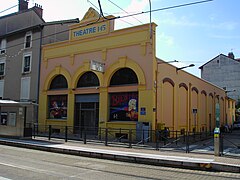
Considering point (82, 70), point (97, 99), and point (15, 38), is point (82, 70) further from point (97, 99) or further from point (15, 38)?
point (15, 38)

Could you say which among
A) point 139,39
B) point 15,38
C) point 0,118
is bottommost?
point 0,118

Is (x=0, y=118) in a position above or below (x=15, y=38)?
below

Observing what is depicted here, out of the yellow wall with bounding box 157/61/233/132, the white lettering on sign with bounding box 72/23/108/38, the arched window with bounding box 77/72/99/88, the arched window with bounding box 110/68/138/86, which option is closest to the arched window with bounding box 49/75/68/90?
the arched window with bounding box 77/72/99/88

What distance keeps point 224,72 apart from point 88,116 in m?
42.2

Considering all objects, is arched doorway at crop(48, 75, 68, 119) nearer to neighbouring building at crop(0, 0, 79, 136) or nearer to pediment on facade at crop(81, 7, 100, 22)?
neighbouring building at crop(0, 0, 79, 136)

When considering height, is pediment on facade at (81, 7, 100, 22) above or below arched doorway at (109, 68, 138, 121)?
above

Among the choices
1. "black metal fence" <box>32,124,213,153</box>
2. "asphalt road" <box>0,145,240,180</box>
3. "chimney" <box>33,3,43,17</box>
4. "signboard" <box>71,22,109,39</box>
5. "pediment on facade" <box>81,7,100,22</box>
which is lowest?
"asphalt road" <box>0,145,240,180</box>

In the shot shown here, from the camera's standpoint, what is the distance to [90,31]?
75.9 feet

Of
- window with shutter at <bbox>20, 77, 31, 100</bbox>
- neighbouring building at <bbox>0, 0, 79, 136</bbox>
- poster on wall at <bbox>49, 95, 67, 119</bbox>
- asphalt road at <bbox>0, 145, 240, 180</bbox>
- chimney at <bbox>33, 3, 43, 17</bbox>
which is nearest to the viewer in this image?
asphalt road at <bbox>0, 145, 240, 180</bbox>

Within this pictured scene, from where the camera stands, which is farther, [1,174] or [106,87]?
[106,87]

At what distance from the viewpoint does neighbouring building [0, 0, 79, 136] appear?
27.3m

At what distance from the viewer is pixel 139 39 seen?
19781 millimetres

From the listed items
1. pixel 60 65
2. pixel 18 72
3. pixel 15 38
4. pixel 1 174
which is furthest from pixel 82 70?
pixel 1 174

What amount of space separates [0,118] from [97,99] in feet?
24.6
